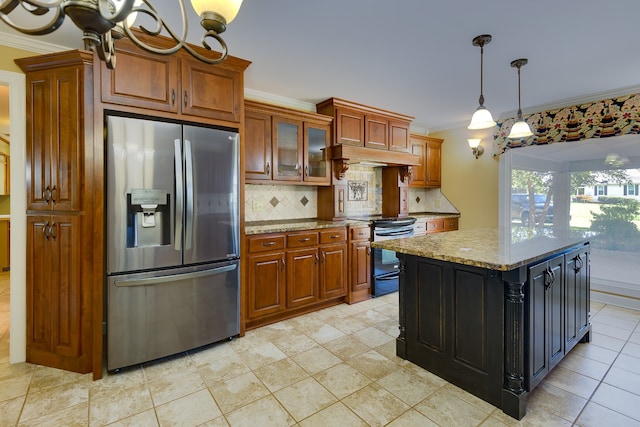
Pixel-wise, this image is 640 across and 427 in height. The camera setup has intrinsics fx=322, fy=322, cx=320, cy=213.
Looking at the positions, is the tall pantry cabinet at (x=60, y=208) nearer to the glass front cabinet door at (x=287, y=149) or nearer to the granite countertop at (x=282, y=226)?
the granite countertop at (x=282, y=226)

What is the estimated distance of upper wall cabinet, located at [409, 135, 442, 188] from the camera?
498 cm

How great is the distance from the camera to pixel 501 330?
187 centimetres

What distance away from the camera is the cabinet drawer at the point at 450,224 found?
5.02 meters

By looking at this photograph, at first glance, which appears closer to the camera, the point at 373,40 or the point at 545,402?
the point at 545,402

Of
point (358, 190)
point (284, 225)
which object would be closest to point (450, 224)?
point (358, 190)

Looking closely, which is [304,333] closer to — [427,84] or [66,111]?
[66,111]

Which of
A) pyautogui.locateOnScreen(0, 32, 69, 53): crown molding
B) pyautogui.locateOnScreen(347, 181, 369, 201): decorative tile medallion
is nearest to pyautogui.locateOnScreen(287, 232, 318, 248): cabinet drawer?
pyautogui.locateOnScreen(347, 181, 369, 201): decorative tile medallion

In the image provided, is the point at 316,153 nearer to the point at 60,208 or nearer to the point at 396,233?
the point at 396,233

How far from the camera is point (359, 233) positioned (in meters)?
3.80

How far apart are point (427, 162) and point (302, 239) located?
2.87 meters

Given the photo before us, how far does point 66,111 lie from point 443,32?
2751 mm

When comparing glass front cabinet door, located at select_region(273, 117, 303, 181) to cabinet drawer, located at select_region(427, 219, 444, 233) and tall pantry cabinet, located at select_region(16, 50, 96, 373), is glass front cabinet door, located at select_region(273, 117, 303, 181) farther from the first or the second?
cabinet drawer, located at select_region(427, 219, 444, 233)

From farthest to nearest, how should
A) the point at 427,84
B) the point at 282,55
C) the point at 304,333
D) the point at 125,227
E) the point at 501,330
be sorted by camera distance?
the point at 427,84 → the point at 304,333 → the point at 282,55 → the point at 125,227 → the point at 501,330

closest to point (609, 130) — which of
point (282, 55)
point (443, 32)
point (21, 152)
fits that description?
point (443, 32)
